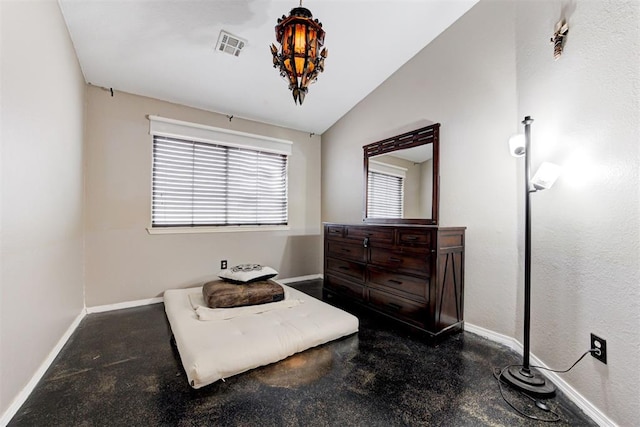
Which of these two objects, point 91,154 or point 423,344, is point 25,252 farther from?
point 423,344

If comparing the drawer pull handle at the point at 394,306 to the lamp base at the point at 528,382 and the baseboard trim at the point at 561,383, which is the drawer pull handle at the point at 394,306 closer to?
the baseboard trim at the point at 561,383

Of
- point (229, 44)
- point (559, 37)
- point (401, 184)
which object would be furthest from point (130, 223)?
point (559, 37)

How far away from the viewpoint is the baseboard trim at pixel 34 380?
4.38 ft

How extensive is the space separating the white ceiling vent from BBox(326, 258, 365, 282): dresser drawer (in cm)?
247

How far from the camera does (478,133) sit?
2414mm

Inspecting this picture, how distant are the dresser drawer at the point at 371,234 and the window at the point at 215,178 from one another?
1458mm

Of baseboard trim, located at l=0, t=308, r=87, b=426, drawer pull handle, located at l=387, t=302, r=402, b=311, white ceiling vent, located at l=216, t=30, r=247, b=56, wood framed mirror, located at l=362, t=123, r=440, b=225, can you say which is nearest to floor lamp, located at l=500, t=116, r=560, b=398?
drawer pull handle, located at l=387, t=302, r=402, b=311

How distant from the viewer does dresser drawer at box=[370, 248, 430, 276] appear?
2.27 m

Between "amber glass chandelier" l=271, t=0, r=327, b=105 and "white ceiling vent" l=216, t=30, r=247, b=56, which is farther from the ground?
"white ceiling vent" l=216, t=30, r=247, b=56

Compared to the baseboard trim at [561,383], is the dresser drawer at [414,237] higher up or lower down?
higher up

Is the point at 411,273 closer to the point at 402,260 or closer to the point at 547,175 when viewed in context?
the point at 402,260

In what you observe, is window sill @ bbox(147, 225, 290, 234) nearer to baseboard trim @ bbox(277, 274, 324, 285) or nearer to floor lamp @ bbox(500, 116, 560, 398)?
baseboard trim @ bbox(277, 274, 324, 285)

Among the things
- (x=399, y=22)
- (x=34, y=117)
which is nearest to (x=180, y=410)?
(x=34, y=117)

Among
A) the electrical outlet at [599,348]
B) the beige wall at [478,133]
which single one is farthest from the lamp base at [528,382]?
the beige wall at [478,133]
